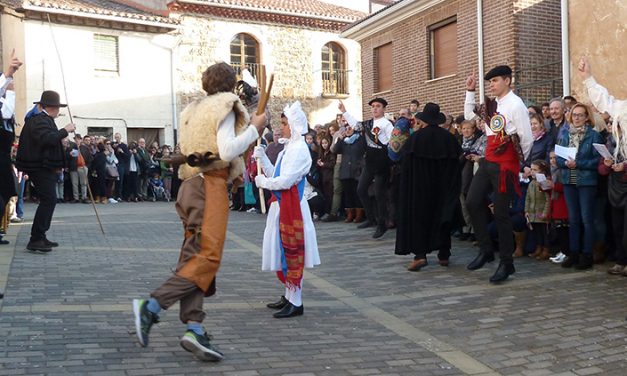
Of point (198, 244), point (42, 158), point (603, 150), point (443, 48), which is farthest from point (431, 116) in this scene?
point (443, 48)

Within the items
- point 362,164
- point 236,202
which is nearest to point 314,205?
point 362,164

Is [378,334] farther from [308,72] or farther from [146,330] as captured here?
[308,72]

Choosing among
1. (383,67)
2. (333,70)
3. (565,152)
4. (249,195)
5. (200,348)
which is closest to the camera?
(200,348)

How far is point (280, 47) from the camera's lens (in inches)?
1180

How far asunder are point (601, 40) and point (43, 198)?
28.6 ft

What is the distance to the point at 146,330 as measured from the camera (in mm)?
4484

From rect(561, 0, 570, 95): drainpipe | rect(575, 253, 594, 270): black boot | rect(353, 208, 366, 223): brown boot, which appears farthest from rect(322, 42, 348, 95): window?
rect(575, 253, 594, 270): black boot

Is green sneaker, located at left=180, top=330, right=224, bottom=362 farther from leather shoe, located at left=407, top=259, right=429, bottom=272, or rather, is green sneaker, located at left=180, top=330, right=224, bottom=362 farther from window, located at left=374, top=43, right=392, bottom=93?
window, located at left=374, top=43, right=392, bottom=93

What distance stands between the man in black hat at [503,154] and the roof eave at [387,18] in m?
11.2

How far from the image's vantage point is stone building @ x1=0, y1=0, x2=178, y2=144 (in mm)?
24391

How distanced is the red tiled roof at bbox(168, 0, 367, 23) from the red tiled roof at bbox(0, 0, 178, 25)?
1164mm

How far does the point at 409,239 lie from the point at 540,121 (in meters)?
2.43

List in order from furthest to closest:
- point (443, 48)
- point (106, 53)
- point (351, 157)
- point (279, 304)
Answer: point (106, 53) → point (443, 48) → point (351, 157) → point (279, 304)

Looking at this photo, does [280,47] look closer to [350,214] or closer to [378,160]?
[350,214]
